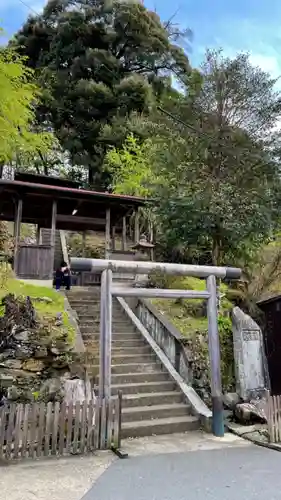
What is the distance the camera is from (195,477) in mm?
4645

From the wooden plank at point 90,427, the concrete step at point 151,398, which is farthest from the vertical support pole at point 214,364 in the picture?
the wooden plank at point 90,427

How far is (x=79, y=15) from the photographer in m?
25.2

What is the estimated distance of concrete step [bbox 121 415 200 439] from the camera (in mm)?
6513

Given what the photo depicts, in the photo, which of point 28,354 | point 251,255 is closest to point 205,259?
point 251,255

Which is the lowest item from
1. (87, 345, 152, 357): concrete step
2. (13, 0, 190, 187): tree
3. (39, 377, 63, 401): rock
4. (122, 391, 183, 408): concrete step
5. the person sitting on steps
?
(122, 391, 183, 408): concrete step

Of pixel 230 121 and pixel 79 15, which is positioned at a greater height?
pixel 79 15

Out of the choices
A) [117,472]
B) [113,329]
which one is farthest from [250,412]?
[113,329]

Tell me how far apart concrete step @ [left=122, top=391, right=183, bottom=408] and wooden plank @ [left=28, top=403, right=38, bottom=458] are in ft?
7.34

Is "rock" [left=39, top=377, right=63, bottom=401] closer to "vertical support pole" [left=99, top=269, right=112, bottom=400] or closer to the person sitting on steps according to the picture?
"vertical support pole" [left=99, top=269, right=112, bottom=400]

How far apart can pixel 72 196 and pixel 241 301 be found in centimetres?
682

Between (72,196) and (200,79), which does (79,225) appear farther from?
(200,79)

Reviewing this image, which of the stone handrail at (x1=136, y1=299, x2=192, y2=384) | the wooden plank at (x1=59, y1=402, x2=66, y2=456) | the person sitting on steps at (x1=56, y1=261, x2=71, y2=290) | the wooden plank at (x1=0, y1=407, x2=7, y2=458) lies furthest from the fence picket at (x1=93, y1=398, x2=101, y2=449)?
the person sitting on steps at (x1=56, y1=261, x2=71, y2=290)

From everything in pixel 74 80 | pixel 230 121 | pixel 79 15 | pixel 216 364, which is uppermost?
pixel 79 15

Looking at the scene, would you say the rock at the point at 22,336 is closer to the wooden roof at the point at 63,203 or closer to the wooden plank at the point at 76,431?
the wooden plank at the point at 76,431
